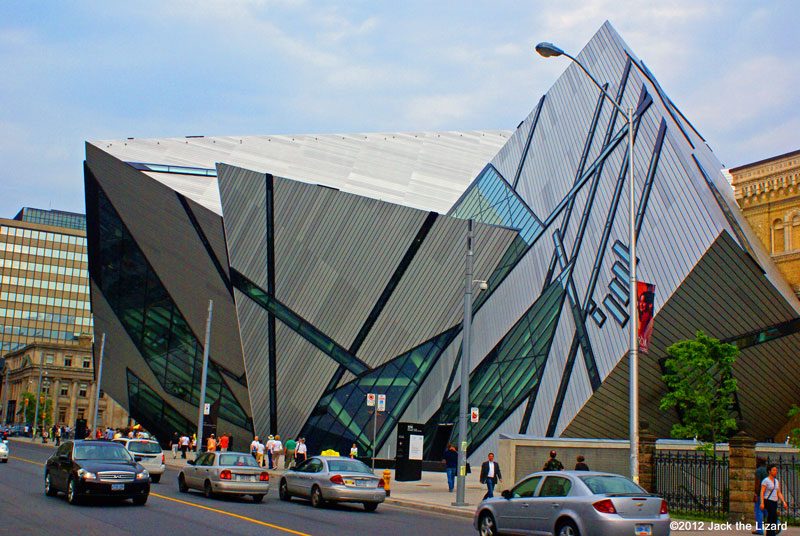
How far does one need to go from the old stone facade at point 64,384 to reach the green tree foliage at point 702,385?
377ft

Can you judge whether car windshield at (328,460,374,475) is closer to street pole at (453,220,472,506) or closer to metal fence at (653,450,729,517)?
street pole at (453,220,472,506)

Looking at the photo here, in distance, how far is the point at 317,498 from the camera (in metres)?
21.2

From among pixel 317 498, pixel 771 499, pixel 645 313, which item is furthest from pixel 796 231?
pixel 317 498

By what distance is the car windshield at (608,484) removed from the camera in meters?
13.4

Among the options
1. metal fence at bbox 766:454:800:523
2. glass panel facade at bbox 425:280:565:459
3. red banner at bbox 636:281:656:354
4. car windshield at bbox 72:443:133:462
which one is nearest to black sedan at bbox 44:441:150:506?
car windshield at bbox 72:443:133:462

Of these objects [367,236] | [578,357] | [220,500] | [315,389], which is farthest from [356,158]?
[220,500]

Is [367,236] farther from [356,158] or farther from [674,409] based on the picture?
[674,409]

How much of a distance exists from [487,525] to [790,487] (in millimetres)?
10437

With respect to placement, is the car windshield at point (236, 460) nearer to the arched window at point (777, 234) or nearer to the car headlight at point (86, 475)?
the car headlight at point (86, 475)

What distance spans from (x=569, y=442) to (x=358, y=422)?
1628 centimetres

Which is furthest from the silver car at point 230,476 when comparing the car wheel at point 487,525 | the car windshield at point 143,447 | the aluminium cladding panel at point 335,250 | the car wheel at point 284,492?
the aluminium cladding panel at point 335,250

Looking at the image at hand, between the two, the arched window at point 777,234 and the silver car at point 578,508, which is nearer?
the silver car at point 578,508

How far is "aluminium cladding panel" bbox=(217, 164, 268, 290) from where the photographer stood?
41.9 meters

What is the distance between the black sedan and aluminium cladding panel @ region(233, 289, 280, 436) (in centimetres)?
2440
